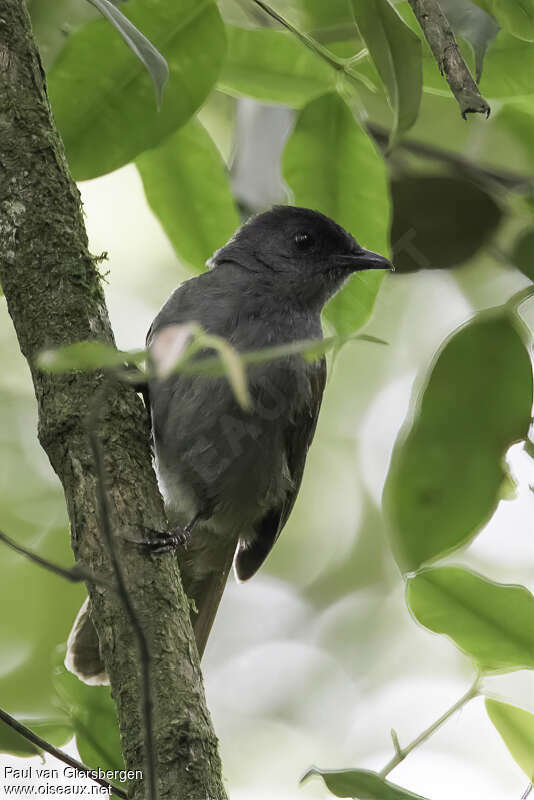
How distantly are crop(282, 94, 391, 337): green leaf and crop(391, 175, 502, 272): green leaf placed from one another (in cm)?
50

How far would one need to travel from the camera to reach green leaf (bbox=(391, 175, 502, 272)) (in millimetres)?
3645

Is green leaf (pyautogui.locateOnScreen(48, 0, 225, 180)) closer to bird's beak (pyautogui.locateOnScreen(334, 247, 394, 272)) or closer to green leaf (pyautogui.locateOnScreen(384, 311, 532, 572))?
green leaf (pyautogui.locateOnScreen(384, 311, 532, 572))

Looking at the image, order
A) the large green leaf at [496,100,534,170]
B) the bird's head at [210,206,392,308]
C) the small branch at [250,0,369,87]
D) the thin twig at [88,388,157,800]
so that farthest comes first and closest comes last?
the bird's head at [210,206,392,308], the large green leaf at [496,100,534,170], the small branch at [250,0,369,87], the thin twig at [88,388,157,800]

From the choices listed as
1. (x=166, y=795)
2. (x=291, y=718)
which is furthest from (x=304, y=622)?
(x=166, y=795)

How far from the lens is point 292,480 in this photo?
441cm

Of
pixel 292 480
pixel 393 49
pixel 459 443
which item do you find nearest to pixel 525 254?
pixel 459 443

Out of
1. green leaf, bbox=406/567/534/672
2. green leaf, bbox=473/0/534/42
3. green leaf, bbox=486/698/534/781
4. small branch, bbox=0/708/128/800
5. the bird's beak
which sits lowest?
green leaf, bbox=486/698/534/781

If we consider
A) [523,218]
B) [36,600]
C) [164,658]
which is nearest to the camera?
[164,658]

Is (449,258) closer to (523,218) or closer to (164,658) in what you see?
(523,218)

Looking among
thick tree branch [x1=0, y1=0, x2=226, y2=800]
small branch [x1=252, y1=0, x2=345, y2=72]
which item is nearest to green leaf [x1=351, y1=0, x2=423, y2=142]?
Result: small branch [x1=252, y1=0, x2=345, y2=72]

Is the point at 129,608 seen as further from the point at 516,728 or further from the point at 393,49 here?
the point at 393,49

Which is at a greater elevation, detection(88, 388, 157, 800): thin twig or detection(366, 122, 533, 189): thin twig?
detection(366, 122, 533, 189): thin twig

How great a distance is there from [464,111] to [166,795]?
5.43ft

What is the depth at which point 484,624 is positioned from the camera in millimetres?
2537
